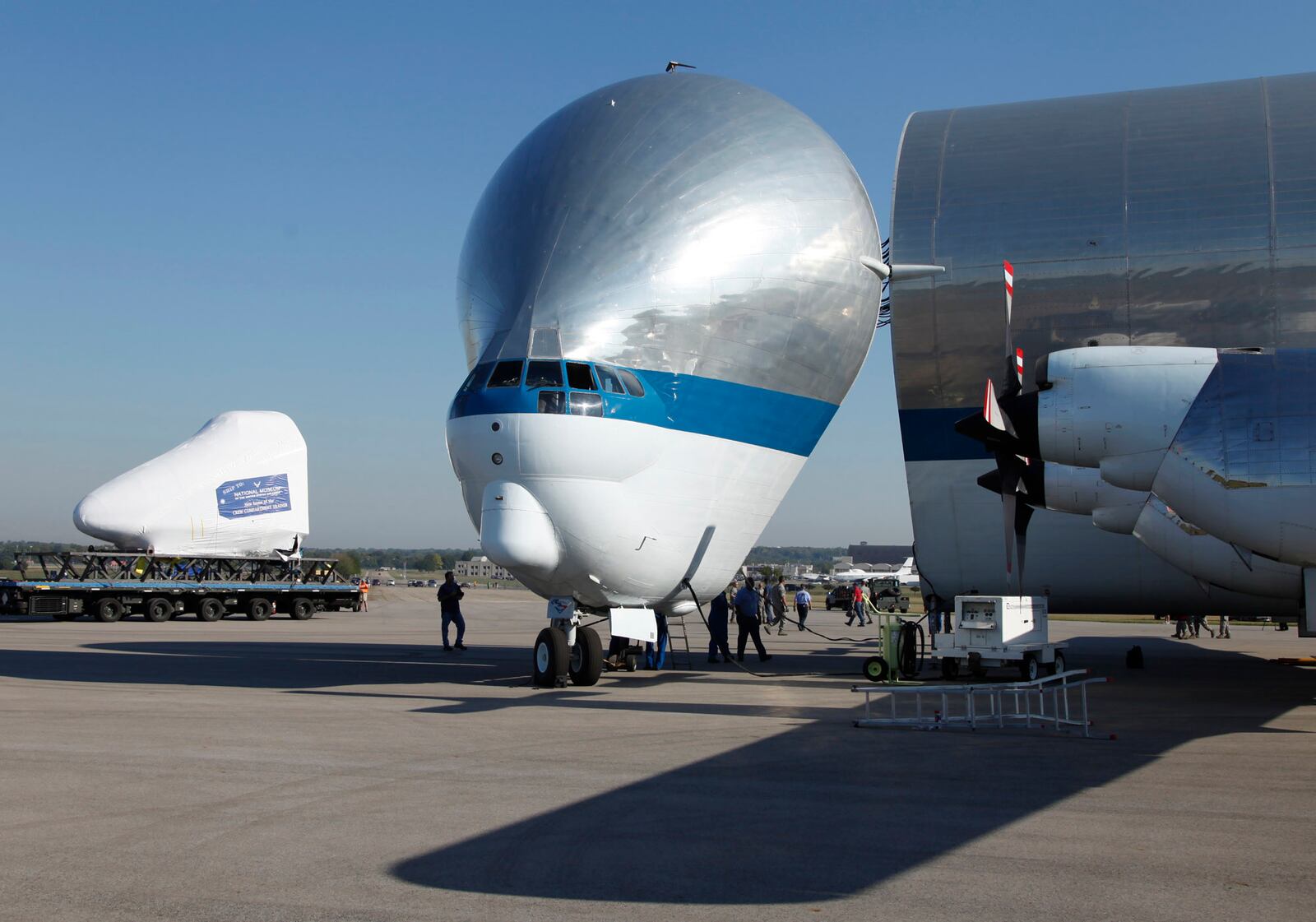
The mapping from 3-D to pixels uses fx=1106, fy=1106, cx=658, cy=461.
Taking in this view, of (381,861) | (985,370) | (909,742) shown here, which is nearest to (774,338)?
(985,370)

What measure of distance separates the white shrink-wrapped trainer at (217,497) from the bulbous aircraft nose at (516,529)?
27.4 m

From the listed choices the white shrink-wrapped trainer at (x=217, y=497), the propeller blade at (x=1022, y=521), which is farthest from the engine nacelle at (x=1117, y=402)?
the white shrink-wrapped trainer at (x=217, y=497)

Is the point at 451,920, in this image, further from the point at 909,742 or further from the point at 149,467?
the point at 149,467

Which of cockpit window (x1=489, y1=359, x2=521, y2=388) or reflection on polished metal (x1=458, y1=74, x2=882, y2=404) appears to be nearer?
cockpit window (x1=489, y1=359, x2=521, y2=388)

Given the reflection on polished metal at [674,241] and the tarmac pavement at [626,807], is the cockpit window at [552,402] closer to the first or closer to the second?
the reflection on polished metal at [674,241]

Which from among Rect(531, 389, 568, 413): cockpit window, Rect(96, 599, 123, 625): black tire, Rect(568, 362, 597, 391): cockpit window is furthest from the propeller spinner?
Rect(96, 599, 123, 625): black tire

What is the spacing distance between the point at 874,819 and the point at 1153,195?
52.6ft

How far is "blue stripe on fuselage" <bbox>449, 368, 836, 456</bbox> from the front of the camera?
1562 cm

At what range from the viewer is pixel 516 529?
50.0ft

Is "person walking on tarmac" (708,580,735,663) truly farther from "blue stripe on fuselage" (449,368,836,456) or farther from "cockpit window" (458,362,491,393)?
"cockpit window" (458,362,491,393)

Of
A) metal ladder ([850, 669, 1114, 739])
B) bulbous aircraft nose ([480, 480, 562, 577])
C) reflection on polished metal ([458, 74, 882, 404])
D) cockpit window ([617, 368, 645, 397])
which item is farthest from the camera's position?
reflection on polished metal ([458, 74, 882, 404])

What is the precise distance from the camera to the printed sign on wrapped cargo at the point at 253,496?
40.6 m

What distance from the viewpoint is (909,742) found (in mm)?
12156

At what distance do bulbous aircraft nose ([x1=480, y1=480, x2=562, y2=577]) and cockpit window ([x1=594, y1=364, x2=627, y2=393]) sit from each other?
186cm
